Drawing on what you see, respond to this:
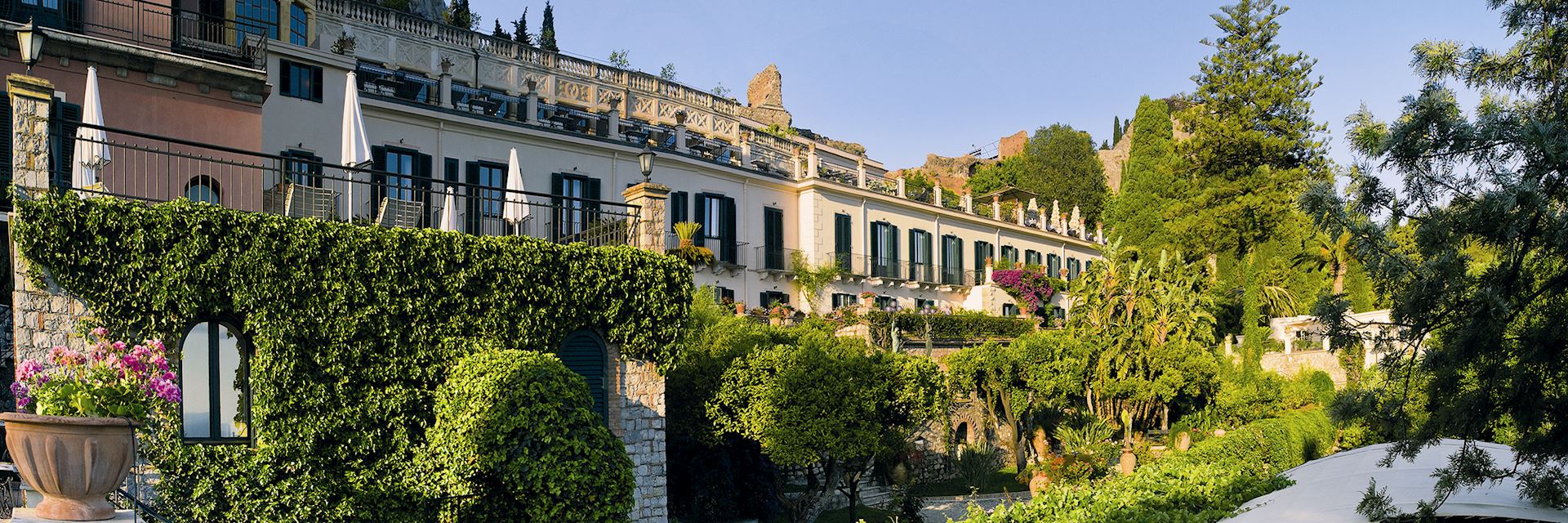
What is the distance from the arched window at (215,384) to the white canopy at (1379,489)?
37.5 feet

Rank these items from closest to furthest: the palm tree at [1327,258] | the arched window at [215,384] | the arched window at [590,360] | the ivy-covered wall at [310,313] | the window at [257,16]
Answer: the ivy-covered wall at [310,313] → the arched window at [215,384] → the arched window at [590,360] → the window at [257,16] → the palm tree at [1327,258]

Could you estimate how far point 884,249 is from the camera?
3788 centimetres

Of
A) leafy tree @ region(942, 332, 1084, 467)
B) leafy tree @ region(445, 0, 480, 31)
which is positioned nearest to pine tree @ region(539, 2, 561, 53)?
leafy tree @ region(445, 0, 480, 31)

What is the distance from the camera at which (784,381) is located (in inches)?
750

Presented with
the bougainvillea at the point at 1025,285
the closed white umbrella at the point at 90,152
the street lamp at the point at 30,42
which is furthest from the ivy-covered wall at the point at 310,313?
the bougainvillea at the point at 1025,285

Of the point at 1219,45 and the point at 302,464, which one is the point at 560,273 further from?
the point at 1219,45

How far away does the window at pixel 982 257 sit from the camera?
42.5 meters

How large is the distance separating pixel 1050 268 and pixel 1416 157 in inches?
1559

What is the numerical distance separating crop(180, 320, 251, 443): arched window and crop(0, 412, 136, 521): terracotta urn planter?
365 centimetres

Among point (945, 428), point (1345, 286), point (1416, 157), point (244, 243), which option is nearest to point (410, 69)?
point (945, 428)

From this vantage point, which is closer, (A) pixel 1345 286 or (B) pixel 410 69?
(B) pixel 410 69

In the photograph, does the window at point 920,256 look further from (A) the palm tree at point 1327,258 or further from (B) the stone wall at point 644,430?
(B) the stone wall at point 644,430

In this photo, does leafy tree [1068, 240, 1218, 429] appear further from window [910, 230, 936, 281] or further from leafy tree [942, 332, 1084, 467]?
window [910, 230, 936, 281]

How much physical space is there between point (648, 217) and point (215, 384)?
6206 millimetres
